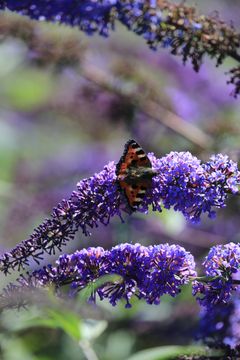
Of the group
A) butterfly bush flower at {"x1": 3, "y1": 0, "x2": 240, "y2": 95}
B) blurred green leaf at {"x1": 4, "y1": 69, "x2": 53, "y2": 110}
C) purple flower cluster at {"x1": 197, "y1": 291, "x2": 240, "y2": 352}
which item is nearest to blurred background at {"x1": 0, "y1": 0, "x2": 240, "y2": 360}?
blurred green leaf at {"x1": 4, "y1": 69, "x2": 53, "y2": 110}

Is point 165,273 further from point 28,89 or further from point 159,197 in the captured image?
point 28,89

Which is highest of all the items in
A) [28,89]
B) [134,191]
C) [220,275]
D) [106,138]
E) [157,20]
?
[28,89]

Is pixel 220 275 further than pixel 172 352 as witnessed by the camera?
No

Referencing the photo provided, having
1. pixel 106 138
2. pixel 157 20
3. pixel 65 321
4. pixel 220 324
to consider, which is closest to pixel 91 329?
pixel 65 321

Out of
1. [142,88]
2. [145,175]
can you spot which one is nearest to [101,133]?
[142,88]

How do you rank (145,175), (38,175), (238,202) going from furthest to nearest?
1. (38,175)
2. (238,202)
3. (145,175)

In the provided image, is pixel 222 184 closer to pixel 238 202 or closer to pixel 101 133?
pixel 238 202

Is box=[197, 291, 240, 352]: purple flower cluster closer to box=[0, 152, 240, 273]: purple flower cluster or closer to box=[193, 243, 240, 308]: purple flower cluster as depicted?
box=[193, 243, 240, 308]: purple flower cluster

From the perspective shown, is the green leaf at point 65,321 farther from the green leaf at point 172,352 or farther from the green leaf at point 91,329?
the green leaf at point 172,352
